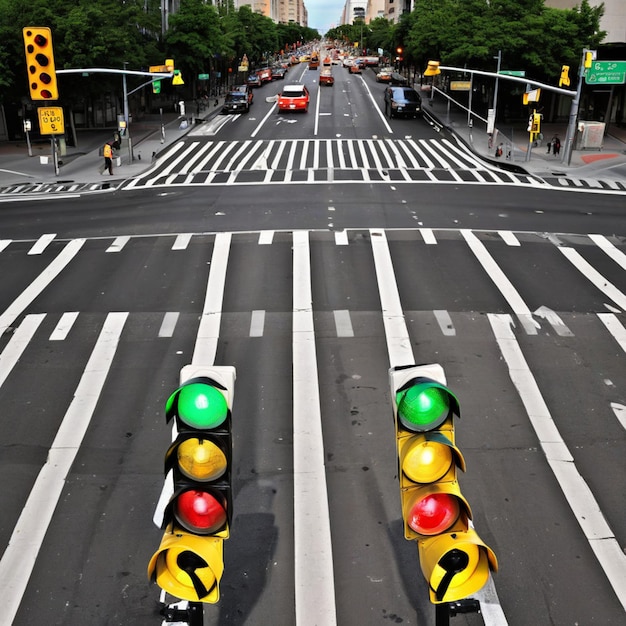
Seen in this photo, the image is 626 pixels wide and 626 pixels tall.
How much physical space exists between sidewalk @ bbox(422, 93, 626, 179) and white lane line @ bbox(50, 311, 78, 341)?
2795 cm

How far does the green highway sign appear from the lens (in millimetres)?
37031

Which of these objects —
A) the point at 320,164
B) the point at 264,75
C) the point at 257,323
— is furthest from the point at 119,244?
the point at 264,75

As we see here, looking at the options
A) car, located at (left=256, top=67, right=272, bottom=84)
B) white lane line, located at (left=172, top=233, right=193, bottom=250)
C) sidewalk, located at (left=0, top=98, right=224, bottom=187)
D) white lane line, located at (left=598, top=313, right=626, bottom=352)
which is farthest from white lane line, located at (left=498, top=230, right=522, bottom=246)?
car, located at (left=256, top=67, right=272, bottom=84)

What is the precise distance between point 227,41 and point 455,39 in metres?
27.4

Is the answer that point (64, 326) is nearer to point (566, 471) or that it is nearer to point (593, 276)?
point (566, 471)

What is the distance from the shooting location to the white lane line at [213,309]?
45.3ft

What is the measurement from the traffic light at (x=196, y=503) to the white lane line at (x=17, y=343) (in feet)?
33.0

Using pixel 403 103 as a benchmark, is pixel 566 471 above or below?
below

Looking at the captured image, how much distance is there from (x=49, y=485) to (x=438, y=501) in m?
7.44

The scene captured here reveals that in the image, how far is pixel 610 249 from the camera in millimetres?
20688

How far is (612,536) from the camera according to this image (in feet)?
28.0

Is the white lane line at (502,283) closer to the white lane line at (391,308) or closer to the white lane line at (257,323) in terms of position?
the white lane line at (391,308)

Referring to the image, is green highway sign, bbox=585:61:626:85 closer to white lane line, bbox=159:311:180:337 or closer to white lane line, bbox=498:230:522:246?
white lane line, bbox=498:230:522:246

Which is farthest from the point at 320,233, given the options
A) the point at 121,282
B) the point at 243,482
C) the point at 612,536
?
the point at 612,536
